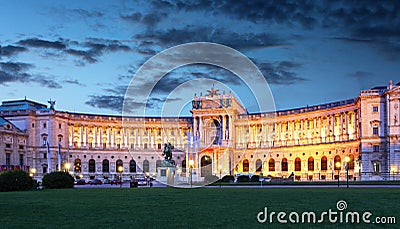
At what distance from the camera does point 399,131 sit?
84812 millimetres

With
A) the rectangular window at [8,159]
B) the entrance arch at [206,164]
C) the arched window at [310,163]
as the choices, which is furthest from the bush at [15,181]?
the arched window at [310,163]

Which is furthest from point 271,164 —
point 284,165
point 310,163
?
point 310,163

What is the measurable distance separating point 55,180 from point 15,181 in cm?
544

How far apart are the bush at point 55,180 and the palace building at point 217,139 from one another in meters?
41.2

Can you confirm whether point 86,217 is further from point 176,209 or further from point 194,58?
point 194,58

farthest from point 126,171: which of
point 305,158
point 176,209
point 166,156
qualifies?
point 176,209

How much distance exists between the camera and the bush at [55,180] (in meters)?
52.7

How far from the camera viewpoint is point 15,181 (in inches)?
1895

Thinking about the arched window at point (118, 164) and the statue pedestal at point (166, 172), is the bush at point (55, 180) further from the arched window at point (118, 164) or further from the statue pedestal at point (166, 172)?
the arched window at point (118, 164)

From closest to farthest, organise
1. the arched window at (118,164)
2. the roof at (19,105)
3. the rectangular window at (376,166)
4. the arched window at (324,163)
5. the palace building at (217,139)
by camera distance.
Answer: the rectangular window at (376,166) < the palace building at (217,139) < the arched window at (324,163) < the roof at (19,105) < the arched window at (118,164)

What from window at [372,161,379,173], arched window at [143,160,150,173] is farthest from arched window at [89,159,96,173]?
window at [372,161,379,173]

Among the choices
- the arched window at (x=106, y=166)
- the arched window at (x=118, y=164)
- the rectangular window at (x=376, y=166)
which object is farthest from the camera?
the arched window at (x=118, y=164)

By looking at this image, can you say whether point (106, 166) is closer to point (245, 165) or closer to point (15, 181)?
point (245, 165)

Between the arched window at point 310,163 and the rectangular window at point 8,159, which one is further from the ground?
the rectangular window at point 8,159
